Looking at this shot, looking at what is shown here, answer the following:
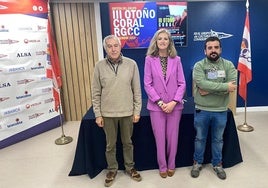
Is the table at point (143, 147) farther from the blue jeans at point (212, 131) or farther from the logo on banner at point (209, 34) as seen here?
the logo on banner at point (209, 34)

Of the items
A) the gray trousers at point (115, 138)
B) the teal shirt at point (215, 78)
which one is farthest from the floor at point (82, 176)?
the teal shirt at point (215, 78)

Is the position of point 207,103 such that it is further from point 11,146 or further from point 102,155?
point 11,146

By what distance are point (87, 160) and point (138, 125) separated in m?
0.67

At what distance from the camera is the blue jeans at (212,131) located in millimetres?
2490

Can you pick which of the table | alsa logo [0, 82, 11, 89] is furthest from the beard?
alsa logo [0, 82, 11, 89]

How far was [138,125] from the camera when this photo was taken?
272cm

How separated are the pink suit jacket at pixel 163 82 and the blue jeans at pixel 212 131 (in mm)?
257

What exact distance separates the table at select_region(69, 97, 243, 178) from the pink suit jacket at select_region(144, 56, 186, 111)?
34 centimetres

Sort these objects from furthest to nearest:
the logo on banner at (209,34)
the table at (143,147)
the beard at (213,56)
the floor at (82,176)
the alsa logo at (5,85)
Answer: the logo on banner at (209,34) → the alsa logo at (5,85) → the table at (143,147) → the floor at (82,176) → the beard at (213,56)

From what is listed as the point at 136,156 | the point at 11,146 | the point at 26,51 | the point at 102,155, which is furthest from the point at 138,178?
the point at 26,51

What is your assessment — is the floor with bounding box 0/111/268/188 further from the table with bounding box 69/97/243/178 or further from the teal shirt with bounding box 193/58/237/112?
the teal shirt with bounding box 193/58/237/112

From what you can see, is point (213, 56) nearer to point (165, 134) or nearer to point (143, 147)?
point (165, 134)

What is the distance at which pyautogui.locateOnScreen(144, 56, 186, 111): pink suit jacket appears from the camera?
2.45 m

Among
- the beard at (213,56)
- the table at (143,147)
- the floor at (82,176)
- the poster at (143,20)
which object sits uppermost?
the poster at (143,20)
